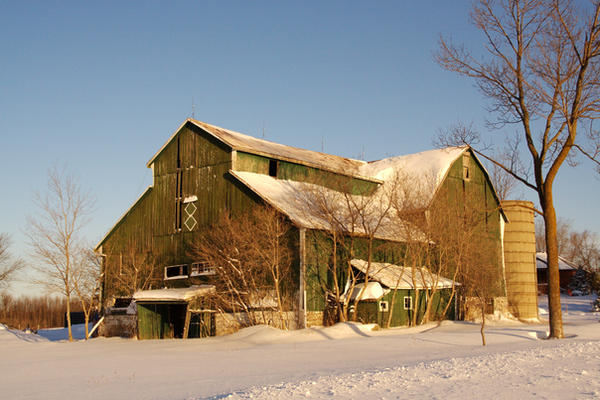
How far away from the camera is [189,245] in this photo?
27609 millimetres

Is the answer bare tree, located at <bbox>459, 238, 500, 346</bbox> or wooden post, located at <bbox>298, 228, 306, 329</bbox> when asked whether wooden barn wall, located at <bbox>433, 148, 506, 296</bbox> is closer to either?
bare tree, located at <bbox>459, 238, 500, 346</bbox>

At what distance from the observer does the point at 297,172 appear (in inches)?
1160

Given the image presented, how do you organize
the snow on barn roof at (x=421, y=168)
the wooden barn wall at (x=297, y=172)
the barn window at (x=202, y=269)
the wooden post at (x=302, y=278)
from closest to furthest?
the wooden post at (x=302, y=278)
the barn window at (x=202, y=269)
the wooden barn wall at (x=297, y=172)
the snow on barn roof at (x=421, y=168)

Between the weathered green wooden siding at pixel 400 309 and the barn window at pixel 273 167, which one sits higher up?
the barn window at pixel 273 167

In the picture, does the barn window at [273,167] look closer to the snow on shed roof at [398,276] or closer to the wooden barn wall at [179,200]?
the wooden barn wall at [179,200]

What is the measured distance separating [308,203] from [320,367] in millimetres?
13248

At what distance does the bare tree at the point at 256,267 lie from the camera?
23.5 metres

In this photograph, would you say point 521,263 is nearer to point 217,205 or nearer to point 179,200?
point 217,205

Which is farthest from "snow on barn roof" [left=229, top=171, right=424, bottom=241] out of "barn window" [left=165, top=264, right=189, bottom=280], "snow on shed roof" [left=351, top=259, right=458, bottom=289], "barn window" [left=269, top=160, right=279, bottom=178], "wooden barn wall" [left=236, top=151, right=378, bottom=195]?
"barn window" [left=165, top=264, right=189, bottom=280]

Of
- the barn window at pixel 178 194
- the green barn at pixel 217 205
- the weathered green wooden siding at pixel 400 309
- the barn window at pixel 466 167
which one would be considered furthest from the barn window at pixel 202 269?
the barn window at pixel 466 167

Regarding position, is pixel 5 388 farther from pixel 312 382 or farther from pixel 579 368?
pixel 579 368

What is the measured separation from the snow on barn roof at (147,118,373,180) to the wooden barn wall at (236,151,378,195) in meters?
0.31

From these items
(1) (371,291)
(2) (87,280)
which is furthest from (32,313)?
(1) (371,291)

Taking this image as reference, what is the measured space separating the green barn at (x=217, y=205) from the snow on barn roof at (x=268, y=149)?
0.08 meters
